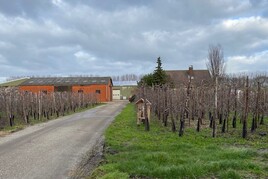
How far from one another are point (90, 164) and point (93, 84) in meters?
60.2

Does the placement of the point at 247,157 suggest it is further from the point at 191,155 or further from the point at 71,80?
the point at 71,80

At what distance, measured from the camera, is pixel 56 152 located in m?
10.4

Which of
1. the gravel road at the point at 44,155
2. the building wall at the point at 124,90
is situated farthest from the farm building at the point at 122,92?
the gravel road at the point at 44,155

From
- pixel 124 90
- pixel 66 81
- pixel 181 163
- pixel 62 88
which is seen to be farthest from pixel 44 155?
pixel 124 90

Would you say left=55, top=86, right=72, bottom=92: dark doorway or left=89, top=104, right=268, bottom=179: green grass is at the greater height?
left=55, top=86, right=72, bottom=92: dark doorway

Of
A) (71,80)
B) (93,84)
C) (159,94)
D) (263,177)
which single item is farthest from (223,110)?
(71,80)

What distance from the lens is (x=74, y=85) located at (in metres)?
68.8

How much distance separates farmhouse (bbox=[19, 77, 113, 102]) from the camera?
68000 millimetres

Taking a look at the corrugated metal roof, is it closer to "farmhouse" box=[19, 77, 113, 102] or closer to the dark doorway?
"farmhouse" box=[19, 77, 113, 102]

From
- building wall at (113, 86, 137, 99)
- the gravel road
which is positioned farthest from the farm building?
the gravel road

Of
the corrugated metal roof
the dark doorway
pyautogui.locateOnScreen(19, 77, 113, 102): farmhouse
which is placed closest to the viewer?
pyautogui.locateOnScreen(19, 77, 113, 102): farmhouse

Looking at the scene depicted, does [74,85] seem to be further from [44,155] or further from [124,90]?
[44,155]

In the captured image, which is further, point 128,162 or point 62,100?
point 62,100

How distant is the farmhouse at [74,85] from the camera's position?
68.0 metres
